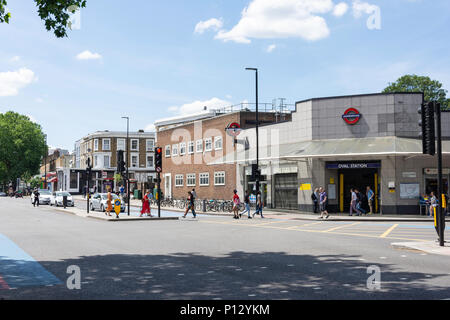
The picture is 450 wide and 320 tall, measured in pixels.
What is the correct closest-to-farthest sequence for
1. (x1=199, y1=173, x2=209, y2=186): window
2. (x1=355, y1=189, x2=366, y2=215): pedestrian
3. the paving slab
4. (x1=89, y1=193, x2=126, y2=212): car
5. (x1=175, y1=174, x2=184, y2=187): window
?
1. the paving slab
2. (x1=355, y1=189, x2=366, y2=215): pedestrian
3. (x1=89, y1=193, x2=126, y2=212): car
4. (x1=199, y1=173, x2=209, y2=186): window
5. (x1=175, y1=174, x2=184, y2=187): window

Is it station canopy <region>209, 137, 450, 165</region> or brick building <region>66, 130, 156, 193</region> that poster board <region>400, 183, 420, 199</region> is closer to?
station canopy <region>209, 137, 450, 165</region>

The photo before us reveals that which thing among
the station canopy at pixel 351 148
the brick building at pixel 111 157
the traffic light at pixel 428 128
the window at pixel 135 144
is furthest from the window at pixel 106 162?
the traffic light at pixel 428 128

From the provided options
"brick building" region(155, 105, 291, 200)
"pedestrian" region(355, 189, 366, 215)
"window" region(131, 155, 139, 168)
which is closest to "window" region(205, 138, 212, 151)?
"brick building" region(155, 105, 291, 200)

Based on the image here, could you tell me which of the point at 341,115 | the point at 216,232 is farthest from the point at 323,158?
the point at 216,232

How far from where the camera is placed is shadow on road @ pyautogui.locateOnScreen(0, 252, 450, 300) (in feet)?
23.6

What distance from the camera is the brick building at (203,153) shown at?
4288 cm

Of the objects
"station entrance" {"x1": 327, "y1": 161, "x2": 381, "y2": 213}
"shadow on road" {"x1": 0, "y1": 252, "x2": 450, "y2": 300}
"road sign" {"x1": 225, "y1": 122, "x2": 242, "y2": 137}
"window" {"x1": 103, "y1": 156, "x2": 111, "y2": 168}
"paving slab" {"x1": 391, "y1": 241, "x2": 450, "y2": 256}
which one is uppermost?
"road sign" {"x1": 225, "y1": 122, "x2": 242, "y2": 137}

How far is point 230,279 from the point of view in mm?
8445

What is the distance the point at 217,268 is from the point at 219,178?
34.8 meters

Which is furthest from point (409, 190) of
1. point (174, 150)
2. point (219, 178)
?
point (174, 150)

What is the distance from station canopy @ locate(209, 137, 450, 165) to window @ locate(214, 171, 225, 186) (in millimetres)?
9378

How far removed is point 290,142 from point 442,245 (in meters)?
22.0

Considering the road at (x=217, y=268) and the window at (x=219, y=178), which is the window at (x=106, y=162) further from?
the road at (x=217, y=268)

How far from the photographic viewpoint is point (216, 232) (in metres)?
18.4
